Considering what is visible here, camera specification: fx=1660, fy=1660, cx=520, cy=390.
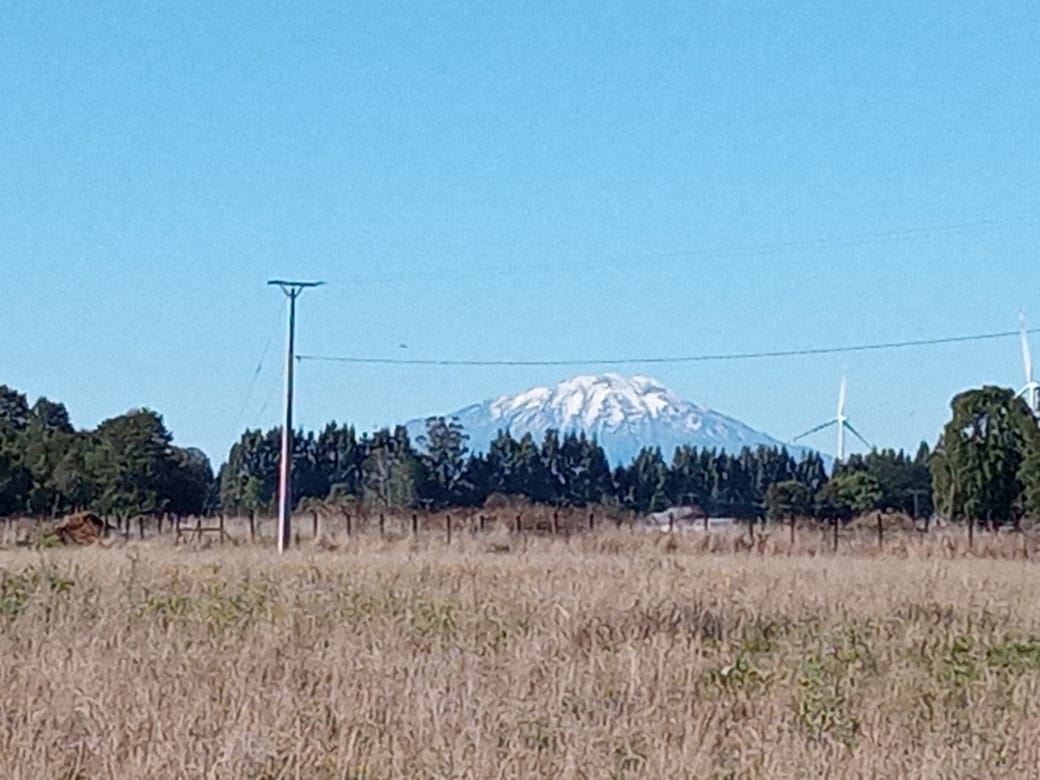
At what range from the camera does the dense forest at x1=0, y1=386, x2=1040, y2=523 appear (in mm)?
56156

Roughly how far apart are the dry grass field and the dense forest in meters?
39.8

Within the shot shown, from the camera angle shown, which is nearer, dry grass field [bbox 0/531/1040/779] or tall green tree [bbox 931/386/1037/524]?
dry grass field [bbox 0/531/1040/779]

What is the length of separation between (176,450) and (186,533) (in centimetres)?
2425

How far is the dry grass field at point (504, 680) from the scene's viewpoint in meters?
7.72

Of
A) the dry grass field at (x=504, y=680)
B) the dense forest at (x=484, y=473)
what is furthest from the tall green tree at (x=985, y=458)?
the dry grass field at (x=504, y=680)

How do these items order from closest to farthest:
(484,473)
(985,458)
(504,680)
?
(504,680)
(985,458)
(484,473)

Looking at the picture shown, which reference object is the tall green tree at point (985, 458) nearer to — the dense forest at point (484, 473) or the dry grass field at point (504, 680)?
the dense forest at point (484, 473)

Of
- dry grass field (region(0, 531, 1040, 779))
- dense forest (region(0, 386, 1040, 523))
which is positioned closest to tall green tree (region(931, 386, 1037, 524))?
dense forest (region(0, 386, 1040, 523))

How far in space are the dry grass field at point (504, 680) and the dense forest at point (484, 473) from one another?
39773mm

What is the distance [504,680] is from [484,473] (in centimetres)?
8303

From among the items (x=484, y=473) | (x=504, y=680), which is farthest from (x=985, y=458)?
(x=504, y=680)

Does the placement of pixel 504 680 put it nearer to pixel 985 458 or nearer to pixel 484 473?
pixel 985 458

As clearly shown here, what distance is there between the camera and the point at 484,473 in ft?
305

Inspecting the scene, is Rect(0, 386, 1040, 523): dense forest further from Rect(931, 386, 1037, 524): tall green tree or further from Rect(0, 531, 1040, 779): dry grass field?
Rect(0, 531, 1040, 779): dry grass field
